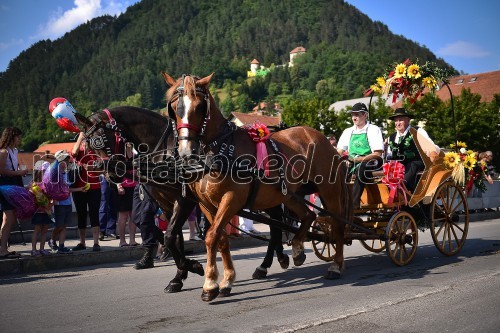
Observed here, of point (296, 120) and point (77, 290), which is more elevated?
point (296, 120)

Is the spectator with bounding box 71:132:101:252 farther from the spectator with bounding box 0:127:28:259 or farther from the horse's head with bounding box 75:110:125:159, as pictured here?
the horse's head with bounding box 75:110:125:159

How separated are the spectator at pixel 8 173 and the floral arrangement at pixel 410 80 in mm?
6208

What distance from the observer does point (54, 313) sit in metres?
5.76

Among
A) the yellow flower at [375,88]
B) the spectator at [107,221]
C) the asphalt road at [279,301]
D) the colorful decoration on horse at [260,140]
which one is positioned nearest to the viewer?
the asphalt road at [279,301]

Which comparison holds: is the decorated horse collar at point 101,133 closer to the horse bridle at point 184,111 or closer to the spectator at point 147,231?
the horse bridle at point 184,111

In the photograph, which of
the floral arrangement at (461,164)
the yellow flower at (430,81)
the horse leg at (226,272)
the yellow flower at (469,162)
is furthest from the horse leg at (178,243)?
the yellow flower at (469,162)

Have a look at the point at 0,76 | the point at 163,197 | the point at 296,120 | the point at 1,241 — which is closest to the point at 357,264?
the point at 163,197

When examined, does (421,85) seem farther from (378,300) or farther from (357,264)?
(378,300)

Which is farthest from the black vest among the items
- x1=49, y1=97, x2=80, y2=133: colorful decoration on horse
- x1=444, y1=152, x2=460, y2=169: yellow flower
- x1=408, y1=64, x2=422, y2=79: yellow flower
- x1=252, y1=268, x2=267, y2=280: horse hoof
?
x1=49, y1=97, x2=80, y2=133: colorful decoration on horse

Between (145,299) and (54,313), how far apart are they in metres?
1.05

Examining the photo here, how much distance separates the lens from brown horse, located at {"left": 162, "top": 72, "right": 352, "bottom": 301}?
232 inches

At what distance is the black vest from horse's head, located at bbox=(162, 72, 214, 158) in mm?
4402

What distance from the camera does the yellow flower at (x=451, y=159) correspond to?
9.29 m

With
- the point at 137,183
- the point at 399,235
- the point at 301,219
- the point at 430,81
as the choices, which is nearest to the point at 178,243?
the point at 301,219
